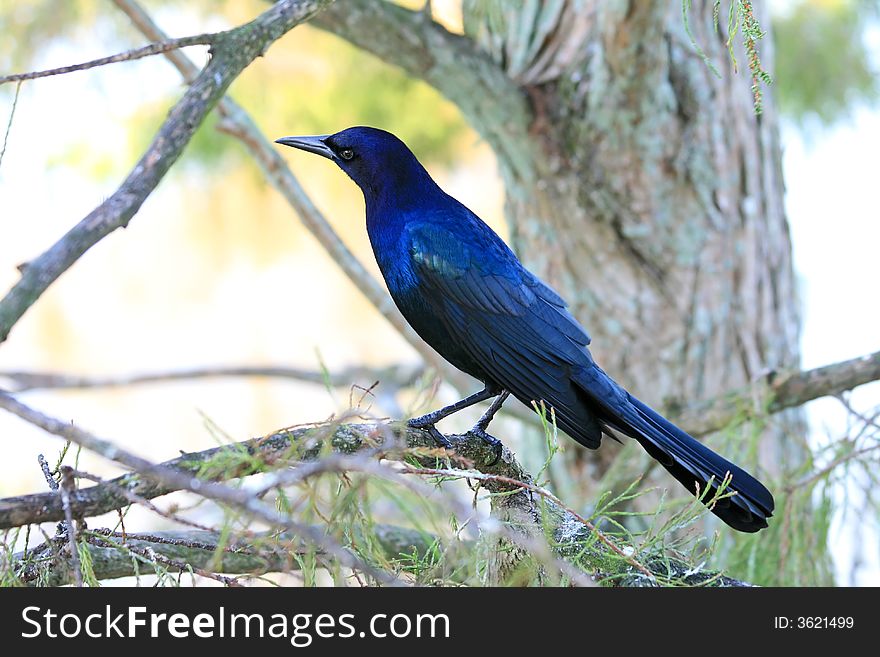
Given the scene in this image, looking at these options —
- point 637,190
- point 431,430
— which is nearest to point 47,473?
point 431,430

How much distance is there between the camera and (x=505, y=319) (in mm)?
2875

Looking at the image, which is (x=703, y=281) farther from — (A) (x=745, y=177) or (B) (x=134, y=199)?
(B) (x=134, y=199)

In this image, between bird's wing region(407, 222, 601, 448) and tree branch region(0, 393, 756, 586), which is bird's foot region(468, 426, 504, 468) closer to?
tree branch region(0, 393, 756, 586)

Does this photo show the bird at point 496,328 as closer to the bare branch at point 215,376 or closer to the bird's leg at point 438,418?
the bird's leg at point 438,418

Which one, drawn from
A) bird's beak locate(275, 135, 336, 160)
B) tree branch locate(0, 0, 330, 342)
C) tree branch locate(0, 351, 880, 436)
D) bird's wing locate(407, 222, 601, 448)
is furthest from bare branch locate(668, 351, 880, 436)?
tree branch locate(0, 0, 330, 342)

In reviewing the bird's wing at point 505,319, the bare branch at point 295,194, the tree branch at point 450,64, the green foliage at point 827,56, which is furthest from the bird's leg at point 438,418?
the green foliage at point 827,56

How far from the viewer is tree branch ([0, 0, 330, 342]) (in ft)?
5.29

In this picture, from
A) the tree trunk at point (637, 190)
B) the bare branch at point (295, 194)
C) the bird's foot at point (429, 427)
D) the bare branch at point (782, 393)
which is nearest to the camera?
the bird's foot at point (429, 427)

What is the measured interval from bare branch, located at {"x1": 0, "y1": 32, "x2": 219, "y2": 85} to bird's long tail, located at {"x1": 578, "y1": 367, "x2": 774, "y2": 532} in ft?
4.28

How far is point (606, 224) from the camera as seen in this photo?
3787mm

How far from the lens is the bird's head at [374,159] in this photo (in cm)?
315

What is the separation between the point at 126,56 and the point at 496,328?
4.12ft

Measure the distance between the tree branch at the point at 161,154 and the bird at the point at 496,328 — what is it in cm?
91
